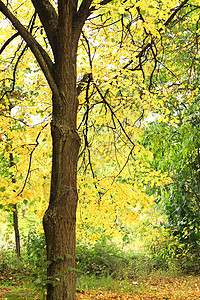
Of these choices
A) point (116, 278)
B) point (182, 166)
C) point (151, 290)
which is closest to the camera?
point (151, 290)

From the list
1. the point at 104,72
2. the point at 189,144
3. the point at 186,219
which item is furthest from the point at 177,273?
the point at 104,72

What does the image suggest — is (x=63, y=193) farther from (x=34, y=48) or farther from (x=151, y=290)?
(x=151, y=290)

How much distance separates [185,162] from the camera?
586 cm

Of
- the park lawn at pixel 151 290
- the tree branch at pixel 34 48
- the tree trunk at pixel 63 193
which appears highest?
the tree branch at pixel 34 48

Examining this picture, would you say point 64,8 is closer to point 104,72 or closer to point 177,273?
point 104,72

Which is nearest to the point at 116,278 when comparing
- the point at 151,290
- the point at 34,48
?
the point at 151,290

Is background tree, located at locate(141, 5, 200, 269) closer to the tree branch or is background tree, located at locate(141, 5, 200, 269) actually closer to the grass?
the grass

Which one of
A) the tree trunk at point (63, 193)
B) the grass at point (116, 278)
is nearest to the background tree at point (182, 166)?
the grass at point (116, 278)

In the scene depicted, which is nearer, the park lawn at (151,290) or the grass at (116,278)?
the park lawn at (151,290)

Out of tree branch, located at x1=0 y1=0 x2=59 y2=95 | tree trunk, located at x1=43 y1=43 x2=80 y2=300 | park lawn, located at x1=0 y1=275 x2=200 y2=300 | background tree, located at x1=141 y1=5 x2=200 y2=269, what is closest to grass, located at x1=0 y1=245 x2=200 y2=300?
park lawn, located at x1=0 y1=275 x2=200 y2=300

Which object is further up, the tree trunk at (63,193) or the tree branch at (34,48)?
the tree branch at (34,48)

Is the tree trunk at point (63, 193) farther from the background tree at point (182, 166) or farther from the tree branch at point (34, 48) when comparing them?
the background tree at point (182, 166)

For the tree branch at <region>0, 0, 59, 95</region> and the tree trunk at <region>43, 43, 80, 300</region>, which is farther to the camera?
the tree branch at <region>0, 0, 59, 95</region>

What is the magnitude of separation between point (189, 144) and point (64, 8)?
3.20 m
